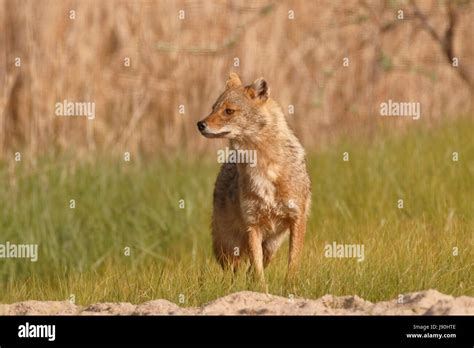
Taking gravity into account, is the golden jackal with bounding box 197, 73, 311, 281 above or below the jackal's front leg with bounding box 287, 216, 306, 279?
above

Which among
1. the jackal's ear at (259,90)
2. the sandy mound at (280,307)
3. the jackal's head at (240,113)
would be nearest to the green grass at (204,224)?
the sandy mound at (280,307)

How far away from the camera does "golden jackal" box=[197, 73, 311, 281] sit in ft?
28.4

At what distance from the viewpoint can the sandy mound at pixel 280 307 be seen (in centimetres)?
654

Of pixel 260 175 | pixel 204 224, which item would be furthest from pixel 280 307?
pixel 204 224

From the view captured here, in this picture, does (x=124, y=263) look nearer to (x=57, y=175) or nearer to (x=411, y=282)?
(x=57, y=175)

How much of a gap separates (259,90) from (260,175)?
2.42 ft

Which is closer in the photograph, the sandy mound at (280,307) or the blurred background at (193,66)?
the sandy mound at (280,307)

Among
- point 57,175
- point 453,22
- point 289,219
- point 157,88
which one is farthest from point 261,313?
point 157,88

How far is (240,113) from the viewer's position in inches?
344

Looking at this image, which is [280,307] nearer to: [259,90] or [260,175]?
[260,175]

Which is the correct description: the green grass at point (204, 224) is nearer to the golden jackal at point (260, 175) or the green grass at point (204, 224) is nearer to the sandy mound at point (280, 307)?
the golden jackal at point (260, 175)

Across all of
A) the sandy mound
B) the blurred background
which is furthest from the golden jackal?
the blurred background

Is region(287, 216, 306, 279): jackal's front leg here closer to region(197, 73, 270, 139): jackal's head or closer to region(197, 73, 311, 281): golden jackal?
region(197, 73, 311, 281): golden jackal

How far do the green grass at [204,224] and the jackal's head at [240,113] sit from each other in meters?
1.13
